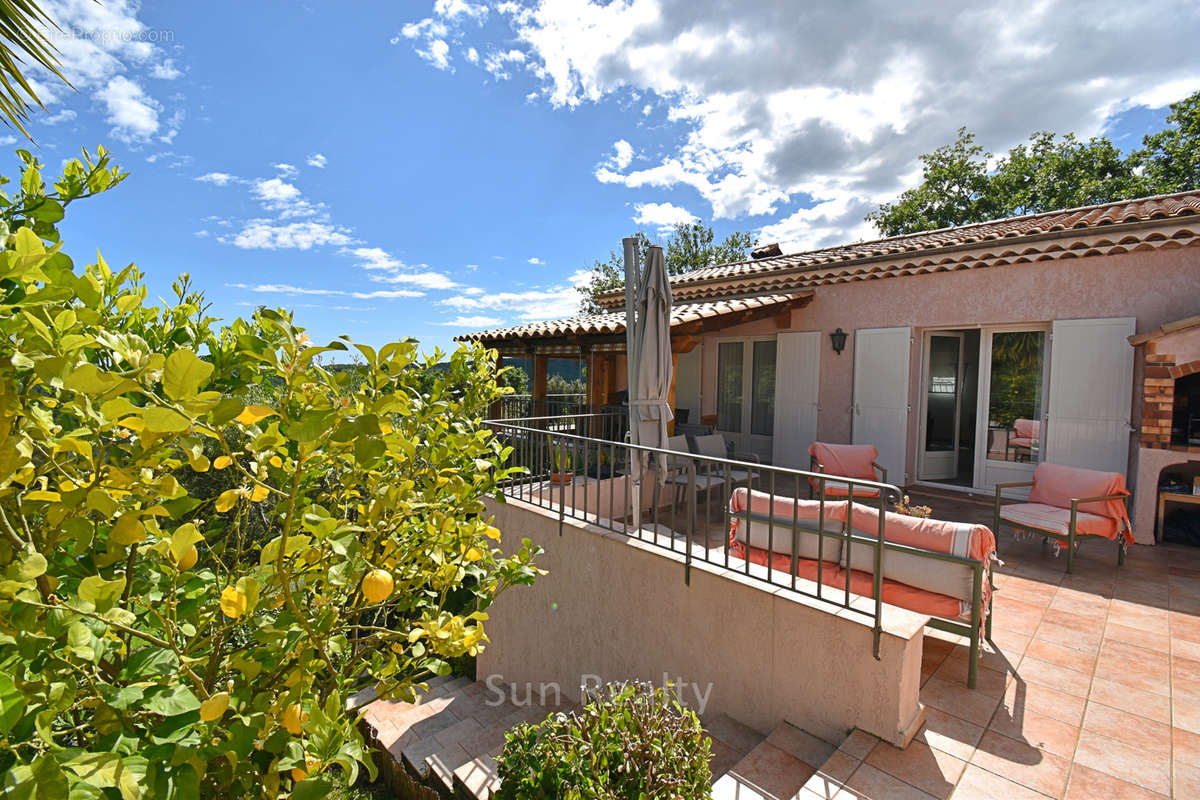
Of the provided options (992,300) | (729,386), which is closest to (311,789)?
(992,300)

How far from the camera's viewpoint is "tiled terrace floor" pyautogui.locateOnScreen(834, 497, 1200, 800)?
264 cm

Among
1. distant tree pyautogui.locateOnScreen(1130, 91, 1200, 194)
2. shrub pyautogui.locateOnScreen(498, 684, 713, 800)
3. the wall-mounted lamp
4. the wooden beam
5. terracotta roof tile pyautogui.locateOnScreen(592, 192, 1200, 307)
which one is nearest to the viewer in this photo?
shrub pyautogui.locateOnScreen(498, 684, 713, 800)

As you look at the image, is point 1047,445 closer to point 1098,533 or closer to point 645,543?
point 1098,533

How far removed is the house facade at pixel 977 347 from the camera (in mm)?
6145

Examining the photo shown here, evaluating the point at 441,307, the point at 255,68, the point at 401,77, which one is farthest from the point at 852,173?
the point at 441,307

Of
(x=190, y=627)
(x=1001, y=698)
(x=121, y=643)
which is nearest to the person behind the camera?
(x=121, y=643)

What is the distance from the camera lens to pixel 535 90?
477 inches

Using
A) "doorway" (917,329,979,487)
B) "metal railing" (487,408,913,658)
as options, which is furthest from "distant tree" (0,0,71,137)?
"doorway" (917,329,979,487)

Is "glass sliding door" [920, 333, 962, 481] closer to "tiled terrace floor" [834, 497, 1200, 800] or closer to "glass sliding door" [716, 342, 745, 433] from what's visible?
"glass sliding door" [716, 342, 745, 433]

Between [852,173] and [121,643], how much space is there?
28.4 m

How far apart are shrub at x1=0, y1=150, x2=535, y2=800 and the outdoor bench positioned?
2855mm

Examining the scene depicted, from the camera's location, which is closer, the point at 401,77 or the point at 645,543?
the point at 645,543

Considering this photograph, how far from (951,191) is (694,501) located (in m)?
25.3

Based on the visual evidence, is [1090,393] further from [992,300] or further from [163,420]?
[163,420]
